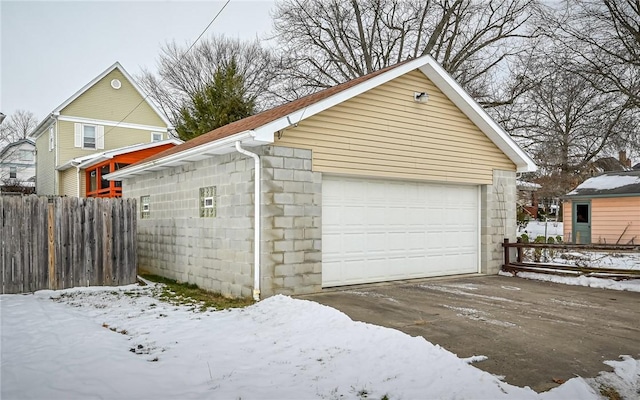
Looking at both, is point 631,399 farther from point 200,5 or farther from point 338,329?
point 200,5

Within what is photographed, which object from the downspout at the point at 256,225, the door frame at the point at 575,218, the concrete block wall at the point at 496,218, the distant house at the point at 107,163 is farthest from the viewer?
the door frame at the point at 575,218

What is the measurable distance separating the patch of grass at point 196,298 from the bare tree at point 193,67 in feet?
66.0

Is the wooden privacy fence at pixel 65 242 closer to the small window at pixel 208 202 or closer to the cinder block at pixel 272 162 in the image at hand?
the small window at pixel 208 202

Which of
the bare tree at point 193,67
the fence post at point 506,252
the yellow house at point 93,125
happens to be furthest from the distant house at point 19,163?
the fence post at point 506,252

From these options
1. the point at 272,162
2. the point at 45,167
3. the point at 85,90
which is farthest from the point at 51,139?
the point at 272,162

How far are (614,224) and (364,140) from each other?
1497 cm

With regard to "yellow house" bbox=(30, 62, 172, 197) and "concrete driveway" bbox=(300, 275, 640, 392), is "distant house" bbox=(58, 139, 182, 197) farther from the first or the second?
"concrete driveway" bbox=(300, 275, 640, 392)

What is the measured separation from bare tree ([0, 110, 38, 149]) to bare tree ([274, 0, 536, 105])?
32.6m

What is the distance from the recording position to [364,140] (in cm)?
841

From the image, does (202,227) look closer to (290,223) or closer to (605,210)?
(290,223)

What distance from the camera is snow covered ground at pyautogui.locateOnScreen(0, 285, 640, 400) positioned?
143 inches

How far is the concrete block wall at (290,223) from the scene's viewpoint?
7188 millimetres

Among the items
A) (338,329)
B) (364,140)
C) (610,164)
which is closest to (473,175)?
(364,140)

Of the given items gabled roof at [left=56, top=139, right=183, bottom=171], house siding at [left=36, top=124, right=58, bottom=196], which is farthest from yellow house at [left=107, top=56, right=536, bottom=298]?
house siding at [left=36, top=124, right=58, bottom=196]
